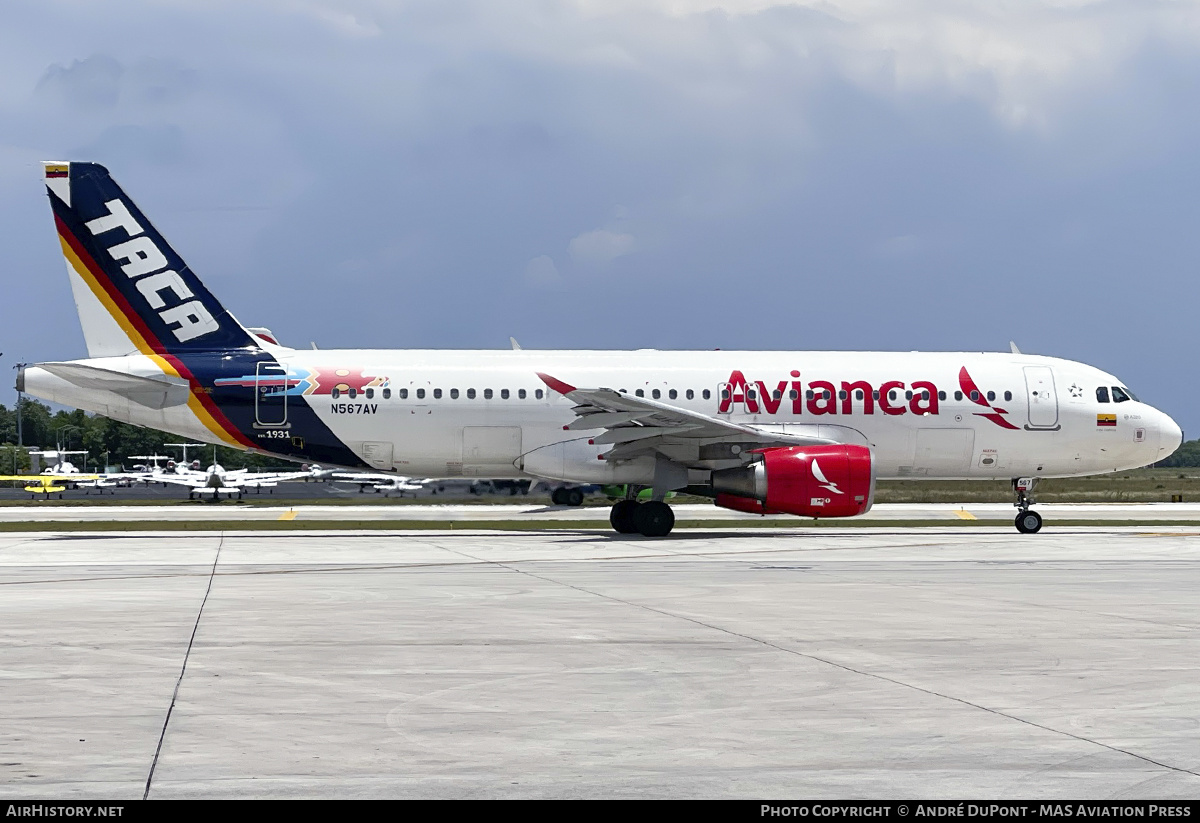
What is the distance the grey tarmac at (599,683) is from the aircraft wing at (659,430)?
746cm

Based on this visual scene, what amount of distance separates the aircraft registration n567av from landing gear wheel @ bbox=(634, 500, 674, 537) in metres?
0.04

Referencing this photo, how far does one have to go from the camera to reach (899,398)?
28.7 m

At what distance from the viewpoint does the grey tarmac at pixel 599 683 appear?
20.7 ft

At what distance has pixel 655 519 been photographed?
2712 cm

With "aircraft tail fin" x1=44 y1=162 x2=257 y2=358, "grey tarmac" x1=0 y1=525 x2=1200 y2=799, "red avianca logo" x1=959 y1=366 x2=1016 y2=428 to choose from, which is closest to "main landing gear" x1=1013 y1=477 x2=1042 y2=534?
"red avianca logo" x1=959 y1=366 x2=1016 y2=428

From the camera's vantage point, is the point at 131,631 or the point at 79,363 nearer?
the point at 131,631

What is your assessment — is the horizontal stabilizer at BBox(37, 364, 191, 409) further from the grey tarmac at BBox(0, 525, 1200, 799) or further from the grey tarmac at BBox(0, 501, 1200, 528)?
the grey tarmac at BBox(0, 525, 1200, 799)

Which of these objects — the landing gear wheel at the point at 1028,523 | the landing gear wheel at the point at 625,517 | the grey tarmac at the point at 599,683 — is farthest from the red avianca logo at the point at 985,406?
the grey tarmac at the point at 599,683

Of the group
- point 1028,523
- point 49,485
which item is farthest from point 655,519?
point 49,485

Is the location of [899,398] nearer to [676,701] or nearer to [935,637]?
[935,637]

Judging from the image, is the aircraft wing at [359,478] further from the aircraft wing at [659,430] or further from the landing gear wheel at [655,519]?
the aircraft wing at [659,430]

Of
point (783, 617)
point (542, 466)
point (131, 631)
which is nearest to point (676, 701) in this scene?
point (783, 617)

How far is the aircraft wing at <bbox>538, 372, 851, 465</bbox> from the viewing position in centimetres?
2566
